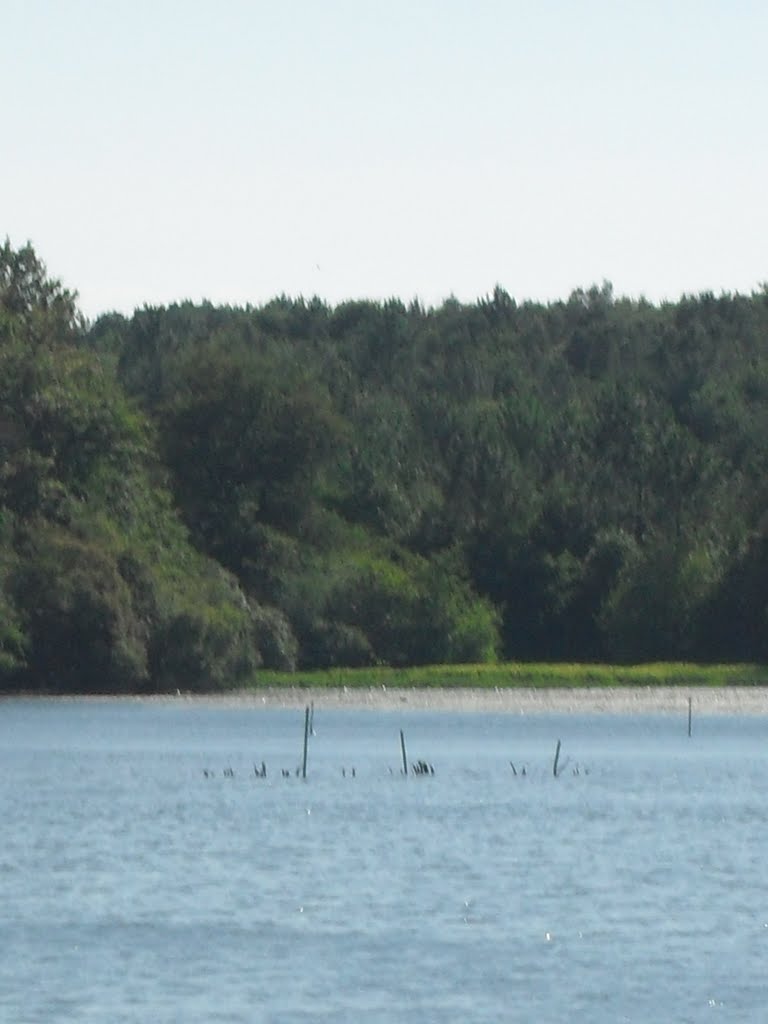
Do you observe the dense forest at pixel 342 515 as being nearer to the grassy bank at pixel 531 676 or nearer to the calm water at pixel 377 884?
the grassy bank at pixel 531 676

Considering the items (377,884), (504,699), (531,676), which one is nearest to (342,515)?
(531,676)

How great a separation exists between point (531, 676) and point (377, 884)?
5669 cm

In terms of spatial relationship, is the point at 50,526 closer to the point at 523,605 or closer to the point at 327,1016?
the point at 523,605

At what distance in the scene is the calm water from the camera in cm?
2745

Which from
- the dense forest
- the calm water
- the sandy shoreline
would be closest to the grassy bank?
the sandy shoreline

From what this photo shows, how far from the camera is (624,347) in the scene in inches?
5640

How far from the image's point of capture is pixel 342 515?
10494 centimetres

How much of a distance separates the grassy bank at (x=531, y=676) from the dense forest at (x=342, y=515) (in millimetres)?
1461

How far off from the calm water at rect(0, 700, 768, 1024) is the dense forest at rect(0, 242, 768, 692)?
16084 millimetres

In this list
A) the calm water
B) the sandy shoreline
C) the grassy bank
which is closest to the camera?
the calm water

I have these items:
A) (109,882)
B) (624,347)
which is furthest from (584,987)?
(624,347)

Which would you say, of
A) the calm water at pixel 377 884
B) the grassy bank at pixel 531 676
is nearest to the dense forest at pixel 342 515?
the grassy bank at pixel 531 676

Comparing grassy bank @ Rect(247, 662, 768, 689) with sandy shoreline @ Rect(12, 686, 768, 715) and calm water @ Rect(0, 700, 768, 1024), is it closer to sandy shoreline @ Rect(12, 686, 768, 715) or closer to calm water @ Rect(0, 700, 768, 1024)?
sandy shoreline @ Rect(12, 686, 768, 715)

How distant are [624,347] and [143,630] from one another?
66194 millimetres
